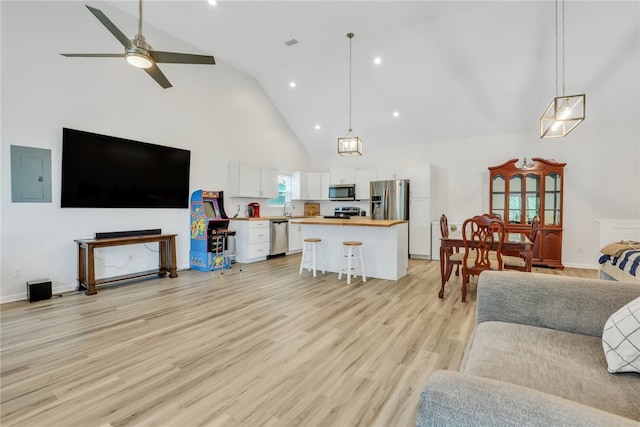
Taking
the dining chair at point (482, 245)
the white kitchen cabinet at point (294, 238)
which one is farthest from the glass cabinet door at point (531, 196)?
the white kitchen cabinet at point (294, 238)

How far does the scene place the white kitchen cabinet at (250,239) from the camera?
231 inches

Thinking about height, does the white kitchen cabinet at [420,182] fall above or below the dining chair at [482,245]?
above

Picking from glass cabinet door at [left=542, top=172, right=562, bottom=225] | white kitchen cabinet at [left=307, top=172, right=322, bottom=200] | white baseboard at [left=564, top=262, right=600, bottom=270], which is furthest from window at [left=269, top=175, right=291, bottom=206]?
white baseboard at [left=564, top=262, right=600, bottom=270]

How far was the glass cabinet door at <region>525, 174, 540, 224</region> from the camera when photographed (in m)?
5.54

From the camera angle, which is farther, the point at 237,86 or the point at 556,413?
the point at 237,86

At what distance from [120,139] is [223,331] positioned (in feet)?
11.4

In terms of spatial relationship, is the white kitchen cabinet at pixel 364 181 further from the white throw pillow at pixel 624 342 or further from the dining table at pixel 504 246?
the white throw pillow at pixel 624 342

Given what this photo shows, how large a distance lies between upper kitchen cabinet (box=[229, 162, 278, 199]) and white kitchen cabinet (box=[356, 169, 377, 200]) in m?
2.14

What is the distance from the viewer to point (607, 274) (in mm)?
3648

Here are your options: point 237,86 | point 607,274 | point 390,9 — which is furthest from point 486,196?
point 237,86

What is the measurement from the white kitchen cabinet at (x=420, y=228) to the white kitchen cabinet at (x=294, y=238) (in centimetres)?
270

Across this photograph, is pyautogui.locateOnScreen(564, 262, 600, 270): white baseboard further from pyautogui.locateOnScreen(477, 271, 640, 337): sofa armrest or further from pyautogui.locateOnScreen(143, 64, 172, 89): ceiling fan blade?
pyautogui.locateOnScreen(143, 64, 172, 89): ceiling fan blade

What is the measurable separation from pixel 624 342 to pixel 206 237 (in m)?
5.19

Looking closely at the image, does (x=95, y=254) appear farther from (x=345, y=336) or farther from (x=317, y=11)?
(x=317, y=11)
